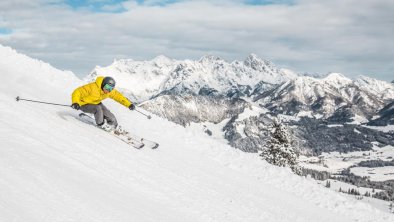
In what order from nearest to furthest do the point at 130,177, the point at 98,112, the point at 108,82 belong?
the point at 130,177 → the point at 108,82 → the point at 98,112

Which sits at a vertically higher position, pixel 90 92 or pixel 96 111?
pixel 90 92

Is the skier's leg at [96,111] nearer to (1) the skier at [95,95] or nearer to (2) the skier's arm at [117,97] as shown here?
(1) the skier at [95,95]

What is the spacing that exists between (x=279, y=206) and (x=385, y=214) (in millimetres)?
5742

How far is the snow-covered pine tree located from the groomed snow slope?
3045 centimetres

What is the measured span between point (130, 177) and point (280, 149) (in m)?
41.6

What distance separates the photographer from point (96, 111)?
17.6 metres

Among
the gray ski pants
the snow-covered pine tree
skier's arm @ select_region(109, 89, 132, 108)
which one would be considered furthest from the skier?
the snow-covered pine tree

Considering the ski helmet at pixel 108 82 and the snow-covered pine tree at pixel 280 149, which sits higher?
the ski helmet at pixel 108 82

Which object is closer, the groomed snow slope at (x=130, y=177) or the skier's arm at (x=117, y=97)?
the groomed snow slope at (x=130, y=177)

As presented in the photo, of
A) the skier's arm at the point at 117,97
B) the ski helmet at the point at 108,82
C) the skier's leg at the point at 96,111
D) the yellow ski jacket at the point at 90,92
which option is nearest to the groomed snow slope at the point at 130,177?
the skier's leg at the point at 96,111

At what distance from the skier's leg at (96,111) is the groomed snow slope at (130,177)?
46 centimetres

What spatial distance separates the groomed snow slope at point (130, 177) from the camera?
9344 millimetres

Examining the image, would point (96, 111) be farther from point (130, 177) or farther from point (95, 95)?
point (130, 177)

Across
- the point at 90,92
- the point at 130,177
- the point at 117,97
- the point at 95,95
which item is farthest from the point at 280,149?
the point at 130,177
